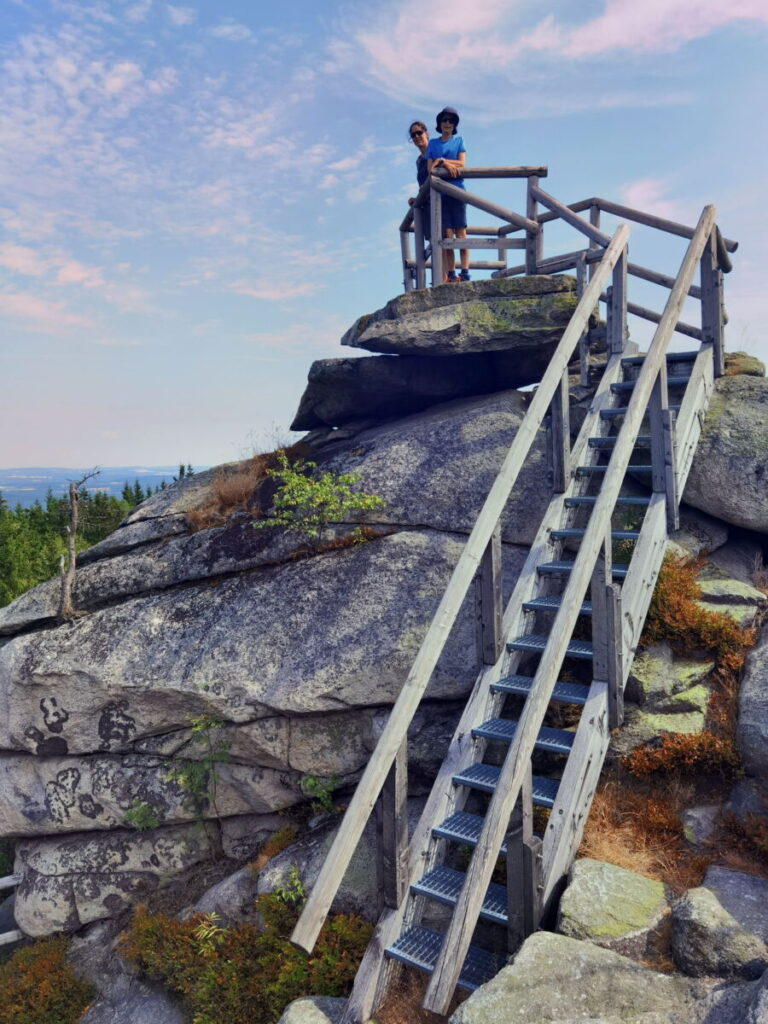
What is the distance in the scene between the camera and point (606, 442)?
366 inches

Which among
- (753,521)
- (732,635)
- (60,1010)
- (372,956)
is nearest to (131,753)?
(60,1010)

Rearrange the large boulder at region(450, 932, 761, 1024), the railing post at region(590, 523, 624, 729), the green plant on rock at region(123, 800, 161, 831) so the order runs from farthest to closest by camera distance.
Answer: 1. the green plant on rock at region(123, 800, 161, 831)
2. the railing post at region(590, 523, 624, 729)
3. the large boulder at region(450, 932, 761, 1024)

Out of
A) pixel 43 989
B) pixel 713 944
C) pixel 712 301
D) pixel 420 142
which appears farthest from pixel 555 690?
pixel 420 142

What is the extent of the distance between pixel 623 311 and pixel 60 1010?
12.1 m

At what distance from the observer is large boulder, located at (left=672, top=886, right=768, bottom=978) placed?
16.5 feet

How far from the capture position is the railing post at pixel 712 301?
36.0ft

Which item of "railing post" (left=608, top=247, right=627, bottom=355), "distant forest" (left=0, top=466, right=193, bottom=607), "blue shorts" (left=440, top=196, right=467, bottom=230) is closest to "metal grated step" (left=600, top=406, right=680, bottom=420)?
"railing post" (left=608, top=247, right=627, bottom=355)

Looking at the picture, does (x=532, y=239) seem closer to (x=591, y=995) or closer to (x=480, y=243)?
(x=480, y=243)

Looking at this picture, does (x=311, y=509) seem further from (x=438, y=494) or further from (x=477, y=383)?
(x=477, y=383)

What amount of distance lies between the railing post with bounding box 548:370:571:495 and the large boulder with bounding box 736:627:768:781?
2870 mm

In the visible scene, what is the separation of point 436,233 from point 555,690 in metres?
8.25

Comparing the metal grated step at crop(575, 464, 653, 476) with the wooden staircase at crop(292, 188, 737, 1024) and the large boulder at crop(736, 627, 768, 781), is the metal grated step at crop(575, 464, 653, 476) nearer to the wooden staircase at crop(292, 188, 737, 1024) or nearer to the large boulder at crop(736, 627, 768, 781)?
the wooden staircase at crop(292, 188, 737, 1024)

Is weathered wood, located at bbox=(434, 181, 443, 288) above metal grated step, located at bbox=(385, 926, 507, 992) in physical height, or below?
above

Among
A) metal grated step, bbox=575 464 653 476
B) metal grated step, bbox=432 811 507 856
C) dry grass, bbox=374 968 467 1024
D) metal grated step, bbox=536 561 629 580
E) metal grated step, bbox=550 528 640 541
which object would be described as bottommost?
dry grass, bbox=374 968 467 1024
